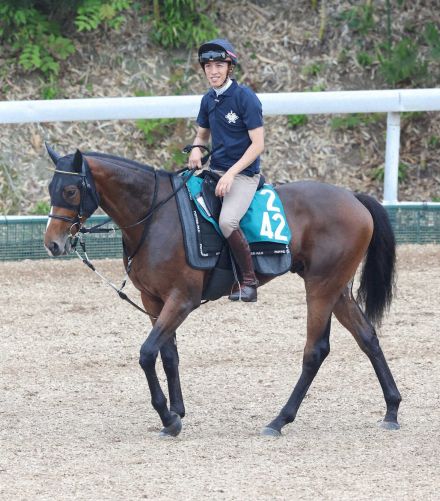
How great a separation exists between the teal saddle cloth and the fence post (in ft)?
16.6

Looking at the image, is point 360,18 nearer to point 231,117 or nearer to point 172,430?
point 231,117

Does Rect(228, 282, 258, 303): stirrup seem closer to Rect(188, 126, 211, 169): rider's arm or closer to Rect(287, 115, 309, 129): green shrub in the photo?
Rect(188, 126, 211, 169): rider's arm

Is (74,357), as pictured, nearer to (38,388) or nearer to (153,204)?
(38,388)

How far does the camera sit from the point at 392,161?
486 inches

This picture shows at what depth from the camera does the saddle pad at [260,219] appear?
7.20 meters

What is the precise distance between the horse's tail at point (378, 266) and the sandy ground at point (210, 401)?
681 millimetres

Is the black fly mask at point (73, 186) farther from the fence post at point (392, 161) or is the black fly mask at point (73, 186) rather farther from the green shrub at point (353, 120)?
the green shrub at point (353, 120)

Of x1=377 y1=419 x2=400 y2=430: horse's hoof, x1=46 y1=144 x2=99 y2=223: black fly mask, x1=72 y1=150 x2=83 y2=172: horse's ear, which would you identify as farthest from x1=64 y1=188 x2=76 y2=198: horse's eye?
x1=377 y1=419 x2=400 y2=430: horse's hoof

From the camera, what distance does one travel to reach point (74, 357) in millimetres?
9023

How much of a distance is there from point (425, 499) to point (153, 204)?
248cm

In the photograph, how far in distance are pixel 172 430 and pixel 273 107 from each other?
19.8 feet

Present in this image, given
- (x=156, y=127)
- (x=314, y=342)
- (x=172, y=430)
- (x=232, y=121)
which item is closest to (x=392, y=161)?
(x=156, y=127)

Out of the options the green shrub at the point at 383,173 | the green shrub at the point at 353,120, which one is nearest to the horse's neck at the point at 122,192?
the green shrub at the point at 383,173

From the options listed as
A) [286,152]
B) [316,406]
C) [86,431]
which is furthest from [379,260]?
[286,152]
